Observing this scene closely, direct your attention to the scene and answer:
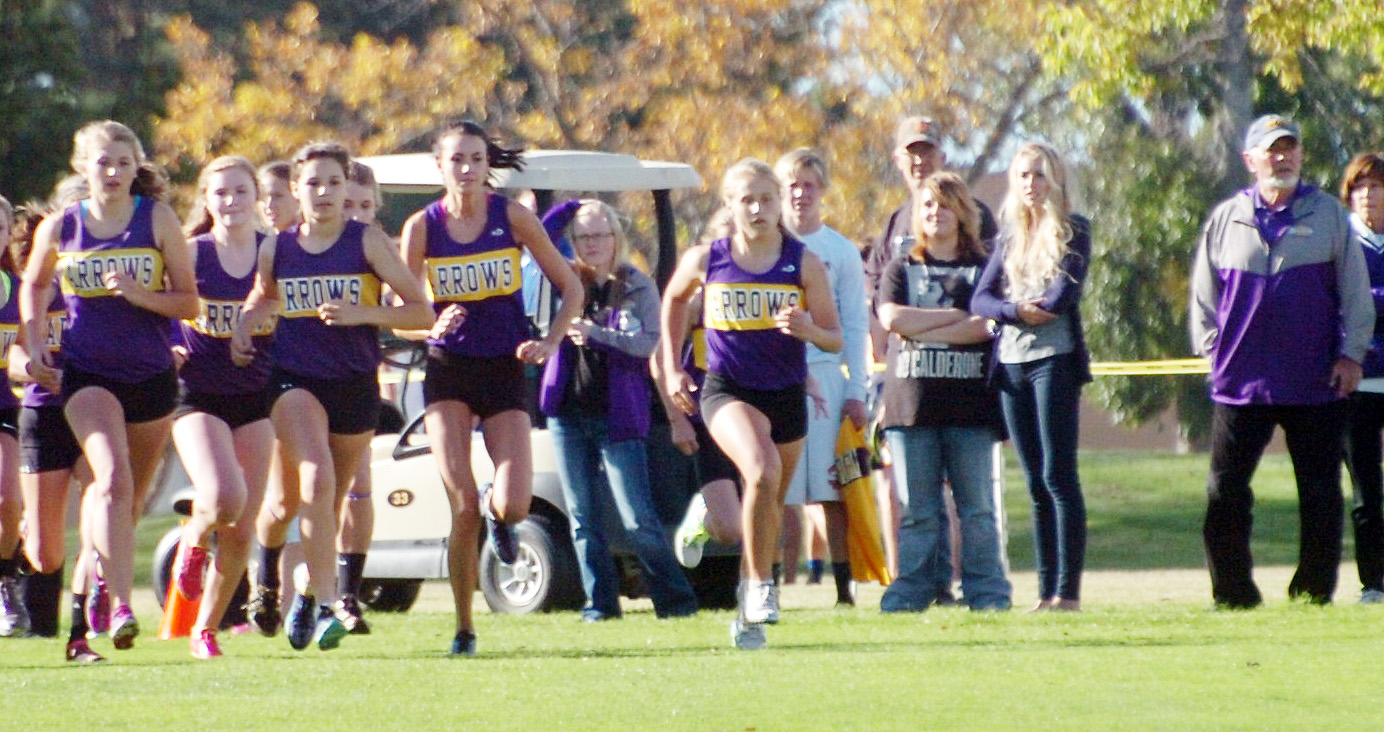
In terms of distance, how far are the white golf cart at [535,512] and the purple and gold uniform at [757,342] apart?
5.89 ft

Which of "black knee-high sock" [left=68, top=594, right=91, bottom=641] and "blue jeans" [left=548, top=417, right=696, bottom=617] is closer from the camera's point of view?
Result: "black knee-high sock" [left=68, top=594, right=91, bottom=641]

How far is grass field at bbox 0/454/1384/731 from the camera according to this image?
6707 millimetres

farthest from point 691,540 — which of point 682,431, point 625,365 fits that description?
point 625,365

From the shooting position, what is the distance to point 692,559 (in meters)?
10.8

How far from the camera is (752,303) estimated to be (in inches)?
358

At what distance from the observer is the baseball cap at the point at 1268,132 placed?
10.0m

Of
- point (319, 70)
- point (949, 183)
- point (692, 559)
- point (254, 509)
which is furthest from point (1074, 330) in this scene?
point (319, 70)

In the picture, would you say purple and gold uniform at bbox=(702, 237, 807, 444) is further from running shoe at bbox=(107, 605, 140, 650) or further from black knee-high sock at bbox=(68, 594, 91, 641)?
black knee-high sock at bbox=(68, 594, 91, 641)

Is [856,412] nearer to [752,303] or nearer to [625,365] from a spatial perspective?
[625,365]

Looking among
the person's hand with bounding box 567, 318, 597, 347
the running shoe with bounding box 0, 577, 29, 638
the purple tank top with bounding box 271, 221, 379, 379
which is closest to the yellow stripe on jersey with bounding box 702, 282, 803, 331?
the purple tank top with bounding box 271, 221, 379, 379

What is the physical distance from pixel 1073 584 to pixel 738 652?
7.41ft

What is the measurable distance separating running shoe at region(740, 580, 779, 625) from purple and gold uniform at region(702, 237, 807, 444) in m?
0.62

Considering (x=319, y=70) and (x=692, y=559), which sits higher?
(x=319, y=70)

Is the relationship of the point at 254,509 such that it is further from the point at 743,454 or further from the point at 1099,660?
the point at 1099,660
